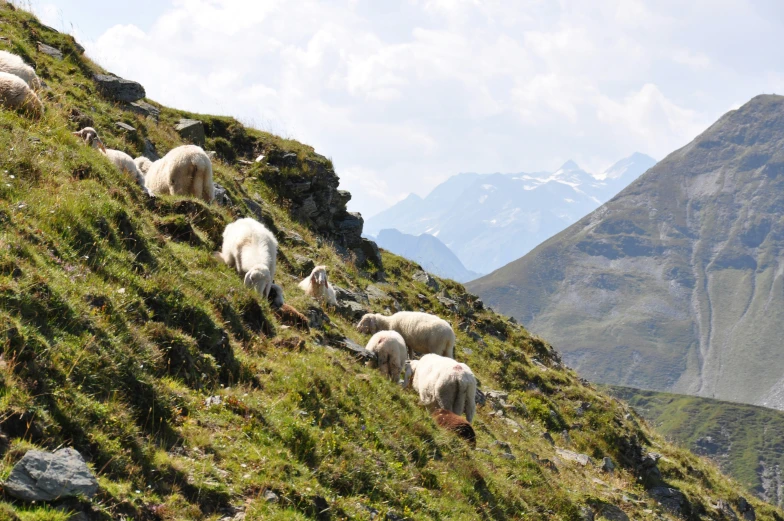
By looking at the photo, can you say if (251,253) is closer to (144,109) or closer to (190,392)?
(190,392)

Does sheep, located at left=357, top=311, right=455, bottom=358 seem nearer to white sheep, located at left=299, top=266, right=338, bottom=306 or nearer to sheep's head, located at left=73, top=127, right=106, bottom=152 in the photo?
white sheep, located at left=299, top=266, right=338, bottom=306

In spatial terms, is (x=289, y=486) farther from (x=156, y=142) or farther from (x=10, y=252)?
(x=156, y=142)

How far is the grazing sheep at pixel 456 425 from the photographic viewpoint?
12164mm

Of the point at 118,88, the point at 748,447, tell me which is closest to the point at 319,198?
the point at 118,88

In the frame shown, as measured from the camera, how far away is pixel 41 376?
21.1 feet

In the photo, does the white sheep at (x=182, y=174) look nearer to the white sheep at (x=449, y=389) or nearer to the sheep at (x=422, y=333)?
the sheep at (x=422, y=333)

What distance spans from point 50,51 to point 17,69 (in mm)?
8814

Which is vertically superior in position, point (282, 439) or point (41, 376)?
point (41, 376)

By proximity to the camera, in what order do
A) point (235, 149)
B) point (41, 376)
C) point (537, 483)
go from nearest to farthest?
1. point (41, 376)
2. point (537, 483)
3. point (235, 149)

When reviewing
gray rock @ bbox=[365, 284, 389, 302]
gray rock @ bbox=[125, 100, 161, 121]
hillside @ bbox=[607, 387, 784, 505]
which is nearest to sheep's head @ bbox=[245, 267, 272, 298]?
gray rock @ bbox=[365, 284, 389, 302]

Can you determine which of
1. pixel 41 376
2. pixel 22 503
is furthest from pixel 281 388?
pixel 22 503

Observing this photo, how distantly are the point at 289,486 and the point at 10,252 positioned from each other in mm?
4100

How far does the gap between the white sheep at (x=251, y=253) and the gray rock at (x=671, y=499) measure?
13.8 metres

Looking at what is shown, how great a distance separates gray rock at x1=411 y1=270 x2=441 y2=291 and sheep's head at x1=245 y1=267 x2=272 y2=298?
1642cm
